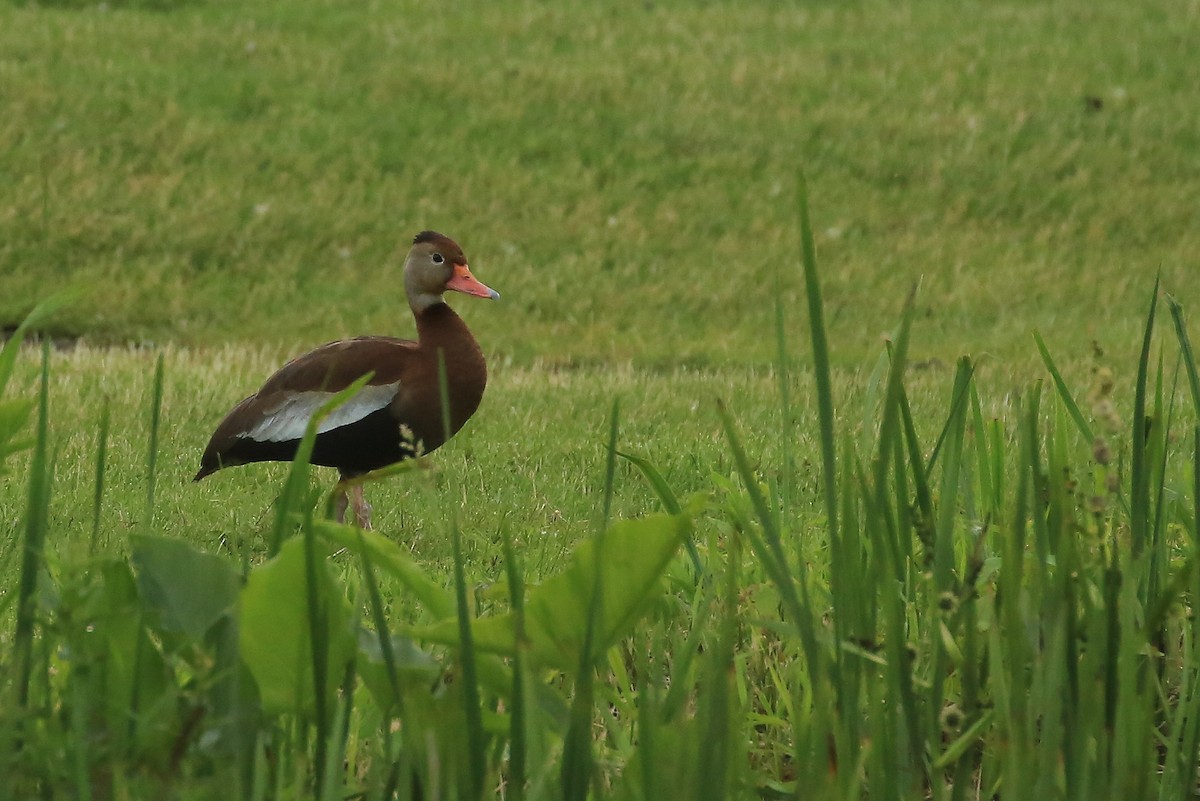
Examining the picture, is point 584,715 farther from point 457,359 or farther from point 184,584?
point 457,359

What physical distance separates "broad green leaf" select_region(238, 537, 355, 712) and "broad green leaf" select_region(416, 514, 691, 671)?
0.44ft

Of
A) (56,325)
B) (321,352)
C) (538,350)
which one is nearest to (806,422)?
(321,352)

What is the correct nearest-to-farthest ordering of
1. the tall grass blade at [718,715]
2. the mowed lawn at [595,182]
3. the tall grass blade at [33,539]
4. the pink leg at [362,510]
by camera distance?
the tall grass blade at [718,715] → the tall grass blade at [33,539] → the pink leg at [362,510] → the mowed lawn at [595,182]

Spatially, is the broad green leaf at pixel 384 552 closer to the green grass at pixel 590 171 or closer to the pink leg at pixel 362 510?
the pink leg at pixel 362 510

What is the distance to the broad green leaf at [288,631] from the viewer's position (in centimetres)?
197

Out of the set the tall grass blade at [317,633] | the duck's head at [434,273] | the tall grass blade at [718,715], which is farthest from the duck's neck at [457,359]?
the tall grass blade at [718,715]

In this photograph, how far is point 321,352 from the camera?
16.7 ft

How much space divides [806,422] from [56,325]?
6077 millimetres

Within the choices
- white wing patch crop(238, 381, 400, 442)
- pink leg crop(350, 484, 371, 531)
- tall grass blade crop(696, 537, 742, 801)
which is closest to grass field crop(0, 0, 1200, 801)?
tall grass blade crop(696, 537, 742, 801)

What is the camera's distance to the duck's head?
5.30 meters

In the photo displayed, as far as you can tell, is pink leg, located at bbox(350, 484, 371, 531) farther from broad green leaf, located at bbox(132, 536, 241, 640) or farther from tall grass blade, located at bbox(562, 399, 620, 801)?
tall grass blade, located at bbox(562, 399, 620, 801)

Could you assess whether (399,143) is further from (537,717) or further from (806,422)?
(537,717)

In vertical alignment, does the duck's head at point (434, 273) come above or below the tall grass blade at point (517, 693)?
above

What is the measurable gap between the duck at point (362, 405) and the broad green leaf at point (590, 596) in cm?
263
